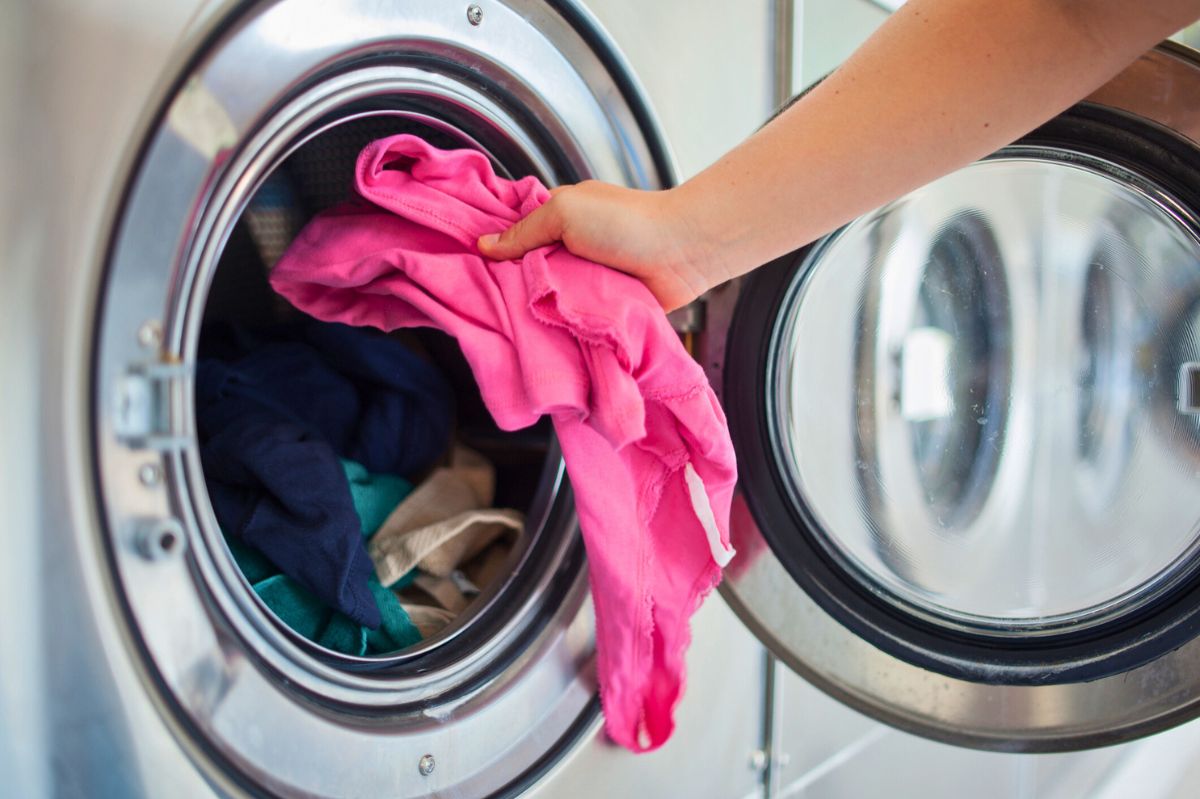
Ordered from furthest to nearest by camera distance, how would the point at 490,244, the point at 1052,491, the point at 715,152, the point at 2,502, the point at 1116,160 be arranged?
the point at 1052,491
the point at 715,152
the point at 1116,160
the point at 490,244
the point at 2,502

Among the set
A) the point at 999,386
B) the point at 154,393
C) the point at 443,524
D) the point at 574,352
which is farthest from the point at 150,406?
the point at 999,386

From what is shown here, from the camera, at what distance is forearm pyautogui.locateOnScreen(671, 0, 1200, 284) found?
501 mm

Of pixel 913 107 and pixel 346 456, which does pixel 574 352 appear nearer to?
pixel 913 107

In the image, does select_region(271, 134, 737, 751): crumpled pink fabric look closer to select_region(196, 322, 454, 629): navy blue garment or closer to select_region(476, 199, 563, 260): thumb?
select_region(476, 199, 563, 260): thumb

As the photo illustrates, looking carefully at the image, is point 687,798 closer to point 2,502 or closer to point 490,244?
point 490,244

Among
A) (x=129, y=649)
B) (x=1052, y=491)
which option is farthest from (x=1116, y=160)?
(x=129, y=649)

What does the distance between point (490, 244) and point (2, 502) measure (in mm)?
307

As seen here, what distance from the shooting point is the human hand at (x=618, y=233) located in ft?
1.82

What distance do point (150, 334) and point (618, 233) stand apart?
0.87ft

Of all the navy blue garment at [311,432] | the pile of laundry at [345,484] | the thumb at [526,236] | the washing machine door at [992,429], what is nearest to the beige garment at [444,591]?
Answer: the pile of laundry at [345,484]

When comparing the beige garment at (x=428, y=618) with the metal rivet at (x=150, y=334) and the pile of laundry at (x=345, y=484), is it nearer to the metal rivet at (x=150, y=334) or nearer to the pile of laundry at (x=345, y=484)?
the pile of laundry at (x=345, y=484)

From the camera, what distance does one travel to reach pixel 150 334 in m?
0.43

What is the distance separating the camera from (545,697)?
0.70 meters

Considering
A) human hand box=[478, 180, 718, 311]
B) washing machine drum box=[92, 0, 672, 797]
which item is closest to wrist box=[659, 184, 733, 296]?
human hand box=[478, 180, 718, 311]
